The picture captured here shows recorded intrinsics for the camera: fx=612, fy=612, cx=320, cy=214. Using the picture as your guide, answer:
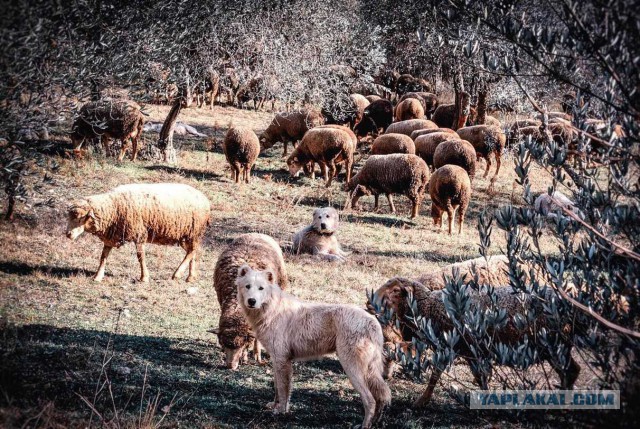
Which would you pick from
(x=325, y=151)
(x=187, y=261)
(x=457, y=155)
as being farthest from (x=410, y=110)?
(x=187, y=261)

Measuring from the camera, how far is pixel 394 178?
16125mm

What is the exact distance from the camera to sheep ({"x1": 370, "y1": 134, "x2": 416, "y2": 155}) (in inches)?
716

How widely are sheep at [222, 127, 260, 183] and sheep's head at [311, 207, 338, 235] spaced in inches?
207

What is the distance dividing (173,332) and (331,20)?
1293 cm

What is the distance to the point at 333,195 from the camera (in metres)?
17.4

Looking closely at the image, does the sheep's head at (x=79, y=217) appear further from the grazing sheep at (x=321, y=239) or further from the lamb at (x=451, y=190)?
the lamb at (x=451, y=190)

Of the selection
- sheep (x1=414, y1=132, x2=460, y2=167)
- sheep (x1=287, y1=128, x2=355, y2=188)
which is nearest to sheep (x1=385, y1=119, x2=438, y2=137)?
sheep (x1=414, y1=132, x2=460, y2=167)

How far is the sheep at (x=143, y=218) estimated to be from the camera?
364 inches

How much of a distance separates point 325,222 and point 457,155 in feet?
21.2

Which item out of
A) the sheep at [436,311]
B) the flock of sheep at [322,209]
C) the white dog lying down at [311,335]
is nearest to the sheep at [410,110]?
the flock of sheep at [322,209]

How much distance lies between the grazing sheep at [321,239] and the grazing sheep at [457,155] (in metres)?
5.92

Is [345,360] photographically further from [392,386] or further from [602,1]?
[602,1]

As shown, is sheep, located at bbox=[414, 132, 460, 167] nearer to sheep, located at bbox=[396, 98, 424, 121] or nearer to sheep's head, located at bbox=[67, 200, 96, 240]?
sheep, located at bbox=[396, 98, 424, 121]

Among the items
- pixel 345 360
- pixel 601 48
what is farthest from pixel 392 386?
pixel 601 48
